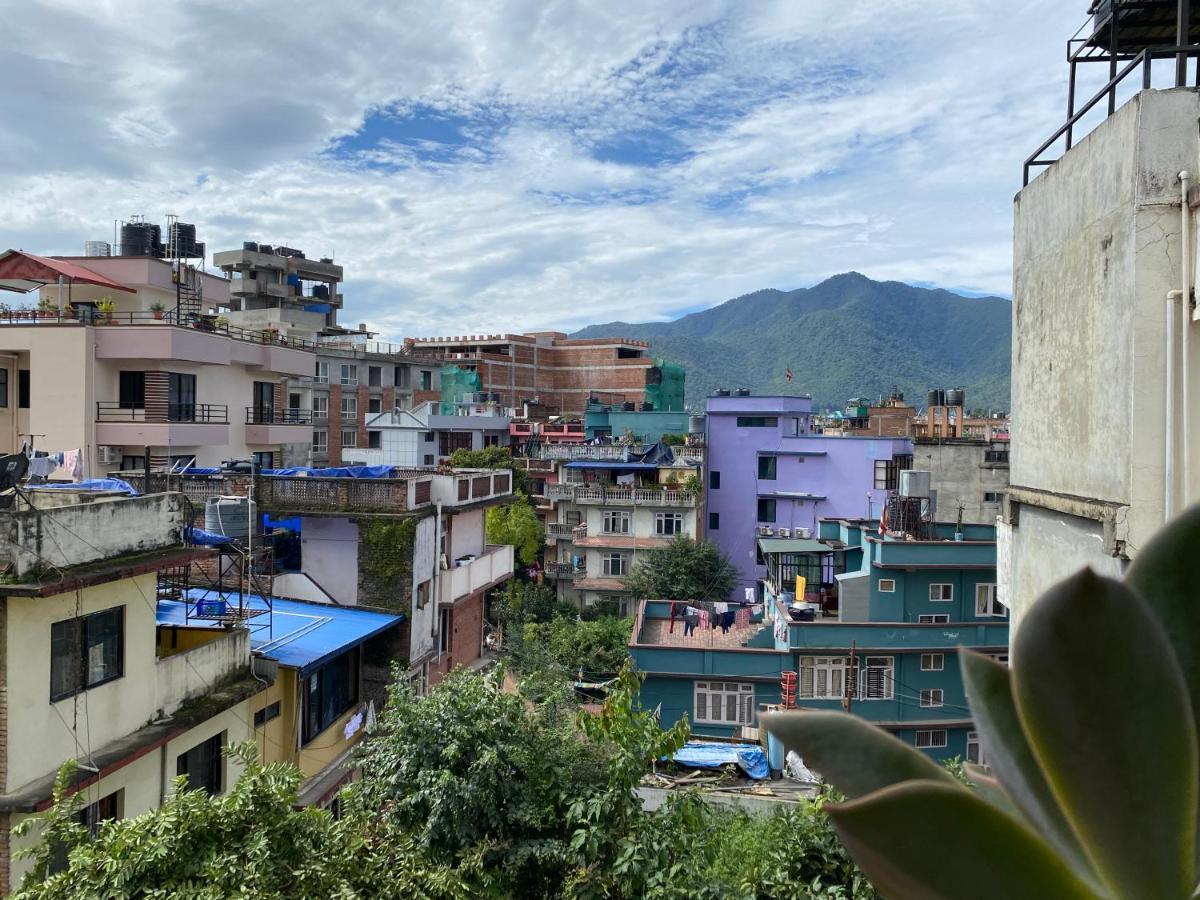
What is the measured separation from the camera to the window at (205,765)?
11.2m

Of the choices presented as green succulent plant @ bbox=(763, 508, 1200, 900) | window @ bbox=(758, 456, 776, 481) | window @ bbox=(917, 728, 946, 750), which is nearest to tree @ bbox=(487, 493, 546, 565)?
window @ bbox=(758, 456, 776, 481)

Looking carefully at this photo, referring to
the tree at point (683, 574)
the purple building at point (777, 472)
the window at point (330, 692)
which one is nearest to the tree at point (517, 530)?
the tree at point (683, 574)

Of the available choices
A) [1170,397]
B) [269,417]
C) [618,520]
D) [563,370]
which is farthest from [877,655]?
[563,370]

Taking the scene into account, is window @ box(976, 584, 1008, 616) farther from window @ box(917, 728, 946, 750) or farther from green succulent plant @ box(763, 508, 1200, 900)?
green succulent plant @ box(763, 508, 1200, 900)

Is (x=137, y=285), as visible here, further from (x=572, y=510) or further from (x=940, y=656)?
(x=940, y=656)

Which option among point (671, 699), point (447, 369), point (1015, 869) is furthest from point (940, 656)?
point (447, 369)

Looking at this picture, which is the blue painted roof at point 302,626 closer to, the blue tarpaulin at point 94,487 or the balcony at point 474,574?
the blue tarpaulin at point 94,487

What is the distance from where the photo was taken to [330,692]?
1502cm

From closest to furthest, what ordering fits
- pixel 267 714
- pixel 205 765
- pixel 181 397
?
pixel 205 765 < pixel 267 714 < pixel 181 397

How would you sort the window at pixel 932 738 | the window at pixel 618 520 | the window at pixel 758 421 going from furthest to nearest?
1. the window at pixel 758 421
2. the window at pixel 618 520
3. the window at pixel 932 738

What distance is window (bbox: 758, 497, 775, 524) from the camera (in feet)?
129

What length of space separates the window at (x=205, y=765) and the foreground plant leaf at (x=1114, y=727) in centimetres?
1230

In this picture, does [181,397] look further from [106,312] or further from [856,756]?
[856,756]

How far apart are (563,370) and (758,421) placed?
120 ft
